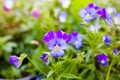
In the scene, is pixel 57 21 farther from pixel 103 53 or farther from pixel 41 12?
pixel 103 53

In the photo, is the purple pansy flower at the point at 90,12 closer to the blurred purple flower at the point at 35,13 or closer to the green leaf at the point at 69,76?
the green leaf at the point at 69,76

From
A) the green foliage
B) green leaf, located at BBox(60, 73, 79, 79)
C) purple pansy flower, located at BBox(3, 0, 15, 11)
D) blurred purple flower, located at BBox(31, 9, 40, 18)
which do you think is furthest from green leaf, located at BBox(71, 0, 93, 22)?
green leaf, located at BBox(60, 73, 79, 79)

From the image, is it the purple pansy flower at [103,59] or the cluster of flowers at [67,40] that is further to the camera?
the purple pansy flower at [103,59]

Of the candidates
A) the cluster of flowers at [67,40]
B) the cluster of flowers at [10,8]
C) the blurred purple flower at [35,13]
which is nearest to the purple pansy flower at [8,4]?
the cluster of flowers at [10,8]

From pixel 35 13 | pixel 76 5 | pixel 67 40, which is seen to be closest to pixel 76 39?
pixel 67 40

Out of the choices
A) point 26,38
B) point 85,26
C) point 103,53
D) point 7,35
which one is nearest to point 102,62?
point 103,53

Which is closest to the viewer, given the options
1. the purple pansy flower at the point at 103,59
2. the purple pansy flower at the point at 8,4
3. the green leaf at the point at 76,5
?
the purple pansy flower at the point at 103,59

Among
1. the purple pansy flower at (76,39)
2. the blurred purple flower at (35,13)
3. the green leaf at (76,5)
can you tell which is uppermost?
the green leaf at (76,5)

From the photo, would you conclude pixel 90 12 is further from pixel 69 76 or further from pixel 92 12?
pixel 69 76

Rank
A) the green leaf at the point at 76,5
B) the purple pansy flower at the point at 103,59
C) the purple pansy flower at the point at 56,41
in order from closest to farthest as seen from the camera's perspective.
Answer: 1. the purple pansy flower at the point at 56,41
2. the purple pansy flower at the point at 103,59
3. the green leaf at the point at 76,5
